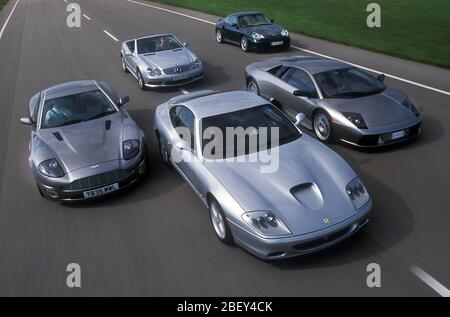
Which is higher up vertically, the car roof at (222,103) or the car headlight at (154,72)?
the car roof at (222,103)

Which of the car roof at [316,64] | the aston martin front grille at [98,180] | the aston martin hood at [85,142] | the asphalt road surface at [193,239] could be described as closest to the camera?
the asphalt road surface at [193,239]

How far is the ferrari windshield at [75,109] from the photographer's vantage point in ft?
26.1

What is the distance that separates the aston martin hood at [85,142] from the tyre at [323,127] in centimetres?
365

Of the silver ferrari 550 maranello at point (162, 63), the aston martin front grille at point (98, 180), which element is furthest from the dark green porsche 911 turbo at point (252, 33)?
the aston martin front grille at point (98, 180)

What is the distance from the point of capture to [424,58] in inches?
547

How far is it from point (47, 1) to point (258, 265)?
47106mm

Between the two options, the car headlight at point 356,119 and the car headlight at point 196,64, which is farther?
the car headlight at point 196,64

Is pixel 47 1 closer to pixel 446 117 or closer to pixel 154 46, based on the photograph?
pixel 154 46

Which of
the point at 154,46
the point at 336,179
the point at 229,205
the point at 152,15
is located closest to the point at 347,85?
the point at 336,179

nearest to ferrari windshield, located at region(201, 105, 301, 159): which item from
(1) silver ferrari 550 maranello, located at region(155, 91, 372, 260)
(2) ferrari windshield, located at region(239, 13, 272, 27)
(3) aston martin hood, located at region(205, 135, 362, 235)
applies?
(1) silver ferrari 550 maranello, located at region(155, 91, 372, 260)

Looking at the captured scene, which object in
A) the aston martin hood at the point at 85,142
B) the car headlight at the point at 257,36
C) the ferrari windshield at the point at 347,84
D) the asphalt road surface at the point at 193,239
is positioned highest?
the ferrari windshield at the point at 347,84

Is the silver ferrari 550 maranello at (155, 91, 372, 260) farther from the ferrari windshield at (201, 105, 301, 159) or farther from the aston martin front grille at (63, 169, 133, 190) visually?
the aston martin front grille at (63, 169, 133, 190)

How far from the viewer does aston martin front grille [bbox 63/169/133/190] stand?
264 inches

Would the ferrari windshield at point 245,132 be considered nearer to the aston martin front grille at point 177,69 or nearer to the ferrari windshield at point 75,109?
the ferrari windshield at point 75,109
